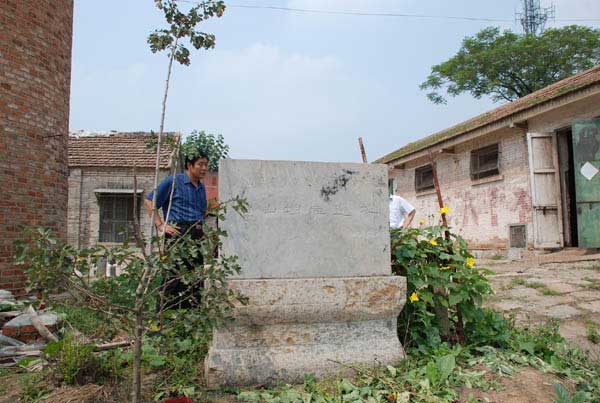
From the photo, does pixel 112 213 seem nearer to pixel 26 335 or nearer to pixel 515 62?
pixel 26 335

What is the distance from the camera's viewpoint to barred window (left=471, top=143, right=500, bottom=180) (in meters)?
10.8

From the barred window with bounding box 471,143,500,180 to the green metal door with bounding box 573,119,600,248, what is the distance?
7.54ft

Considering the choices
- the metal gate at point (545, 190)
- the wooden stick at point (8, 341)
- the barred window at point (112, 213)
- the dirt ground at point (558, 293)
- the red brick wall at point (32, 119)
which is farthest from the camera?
the barred window at point (112, 213)

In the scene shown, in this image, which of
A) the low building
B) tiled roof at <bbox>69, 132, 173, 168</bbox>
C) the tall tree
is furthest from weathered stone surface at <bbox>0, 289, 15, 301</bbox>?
the tall tree

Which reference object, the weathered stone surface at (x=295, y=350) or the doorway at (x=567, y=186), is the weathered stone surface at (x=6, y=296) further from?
the doorway at (x=567, y=186)

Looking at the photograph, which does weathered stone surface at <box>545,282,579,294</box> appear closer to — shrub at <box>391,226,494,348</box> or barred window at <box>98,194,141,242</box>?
shrub at <box>391,226,494,348</box>

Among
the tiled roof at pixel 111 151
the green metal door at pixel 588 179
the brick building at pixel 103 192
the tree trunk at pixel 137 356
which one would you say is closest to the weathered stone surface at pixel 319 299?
the tree trunk at pixel 137 356

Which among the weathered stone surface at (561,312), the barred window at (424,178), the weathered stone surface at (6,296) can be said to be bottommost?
the weathered stone surface at (561,312)

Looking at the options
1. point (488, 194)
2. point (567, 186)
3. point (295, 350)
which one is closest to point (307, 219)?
point (295, 350)

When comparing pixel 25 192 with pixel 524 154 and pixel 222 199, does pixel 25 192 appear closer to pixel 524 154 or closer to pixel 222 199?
pixel 222 199

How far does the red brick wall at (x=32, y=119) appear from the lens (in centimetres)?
577

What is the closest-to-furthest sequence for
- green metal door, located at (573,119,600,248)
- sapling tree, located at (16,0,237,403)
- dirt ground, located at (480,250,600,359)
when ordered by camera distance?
1. sapling tree, located at (16,0,237,403)
2. dirt ground, located at (480,250,600,359)
3. green metal door, located at (573,119,600,248)

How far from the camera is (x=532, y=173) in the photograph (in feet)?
30.1

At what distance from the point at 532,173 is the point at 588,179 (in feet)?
3.50
